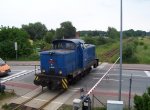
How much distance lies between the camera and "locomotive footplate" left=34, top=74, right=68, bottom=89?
20250mm

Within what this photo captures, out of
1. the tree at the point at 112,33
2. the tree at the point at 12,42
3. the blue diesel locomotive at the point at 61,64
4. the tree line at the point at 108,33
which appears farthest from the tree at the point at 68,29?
the blue diesel locomotive at the point at 61,64

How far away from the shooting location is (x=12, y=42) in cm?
3794

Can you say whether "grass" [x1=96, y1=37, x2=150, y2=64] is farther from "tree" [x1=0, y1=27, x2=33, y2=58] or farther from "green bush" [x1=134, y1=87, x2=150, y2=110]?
"green bush" [x1=134, y1=87, x2=150, y2=110]

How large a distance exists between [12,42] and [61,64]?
18.4 m

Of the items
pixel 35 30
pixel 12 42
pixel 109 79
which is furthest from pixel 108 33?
pixel 109 79

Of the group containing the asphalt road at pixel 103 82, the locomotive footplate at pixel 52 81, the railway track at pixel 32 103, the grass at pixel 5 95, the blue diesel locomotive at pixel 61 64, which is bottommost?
the railway track at pixel 32 103

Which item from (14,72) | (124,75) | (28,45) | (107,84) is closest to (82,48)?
(107,84)

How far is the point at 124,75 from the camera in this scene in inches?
1070

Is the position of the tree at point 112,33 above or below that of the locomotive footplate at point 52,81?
above

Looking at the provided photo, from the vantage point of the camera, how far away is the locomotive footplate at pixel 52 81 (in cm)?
2025

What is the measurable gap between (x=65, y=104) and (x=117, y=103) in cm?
490

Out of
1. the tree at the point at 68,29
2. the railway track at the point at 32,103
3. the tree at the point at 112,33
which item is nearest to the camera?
the railway track at the point at 32,103

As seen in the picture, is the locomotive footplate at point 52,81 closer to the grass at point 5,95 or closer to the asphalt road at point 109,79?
the grass at point 5,95

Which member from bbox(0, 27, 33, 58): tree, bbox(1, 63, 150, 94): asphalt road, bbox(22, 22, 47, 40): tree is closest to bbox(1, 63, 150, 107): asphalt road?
bbox(1, 63, 150, 94): asphalt road
